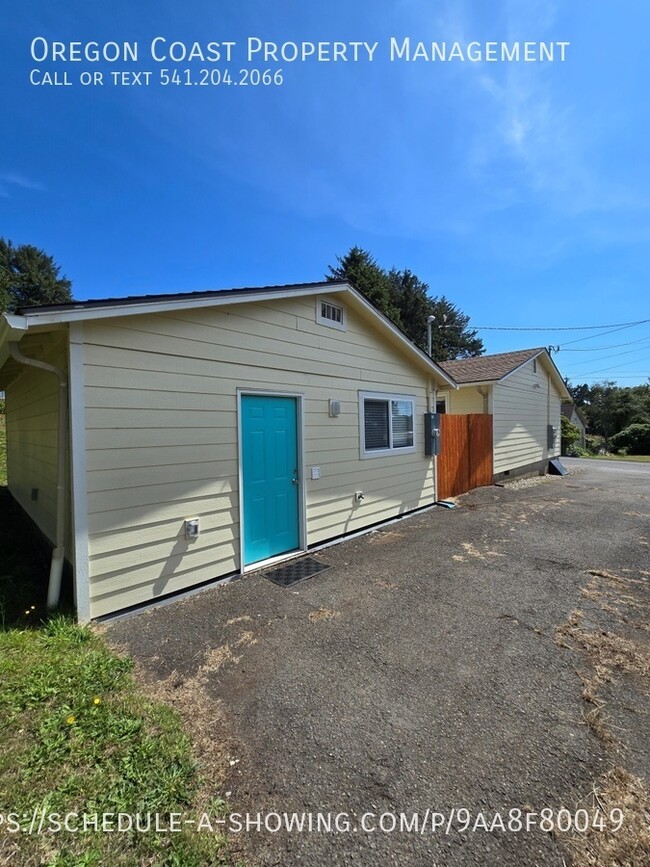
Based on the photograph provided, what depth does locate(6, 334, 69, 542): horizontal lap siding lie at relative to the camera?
14.1 feet

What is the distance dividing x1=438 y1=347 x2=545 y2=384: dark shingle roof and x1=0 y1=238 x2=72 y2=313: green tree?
40342mm

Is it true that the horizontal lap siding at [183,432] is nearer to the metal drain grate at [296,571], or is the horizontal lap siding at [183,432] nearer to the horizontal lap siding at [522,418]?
the metal drain grate at [296,571]

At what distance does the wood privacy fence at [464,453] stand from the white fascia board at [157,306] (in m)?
5.37

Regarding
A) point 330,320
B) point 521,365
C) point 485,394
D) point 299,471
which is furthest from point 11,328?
→ point 521,365

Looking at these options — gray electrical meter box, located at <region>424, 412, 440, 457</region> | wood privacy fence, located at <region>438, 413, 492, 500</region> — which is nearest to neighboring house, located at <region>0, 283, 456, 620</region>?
gray electrical meter box, located at <region>424, 412, 440, 457</region>

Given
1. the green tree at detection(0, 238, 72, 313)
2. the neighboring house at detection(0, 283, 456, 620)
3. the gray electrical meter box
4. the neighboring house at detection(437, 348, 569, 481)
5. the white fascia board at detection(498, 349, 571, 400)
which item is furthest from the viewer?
the green tree at detection(0, 238, 72, 313)

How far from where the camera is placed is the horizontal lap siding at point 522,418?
11.4 meters

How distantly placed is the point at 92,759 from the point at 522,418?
13.9 m

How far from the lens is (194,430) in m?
3.97

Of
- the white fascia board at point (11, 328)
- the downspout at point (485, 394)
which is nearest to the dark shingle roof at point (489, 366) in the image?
the downspout at point (485, 394)

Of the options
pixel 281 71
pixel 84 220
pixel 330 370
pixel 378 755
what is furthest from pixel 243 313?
pixel 84 220

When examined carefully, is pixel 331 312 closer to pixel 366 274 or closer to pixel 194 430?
pixel 194 430

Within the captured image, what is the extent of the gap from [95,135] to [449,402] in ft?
36.4

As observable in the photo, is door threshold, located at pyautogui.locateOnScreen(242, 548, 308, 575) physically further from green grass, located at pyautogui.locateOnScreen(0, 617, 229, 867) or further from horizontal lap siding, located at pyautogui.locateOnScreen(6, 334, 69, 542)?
horizontal lap siding, located at pyautogui.locateOnScreen(6, 334, 69, 542)
